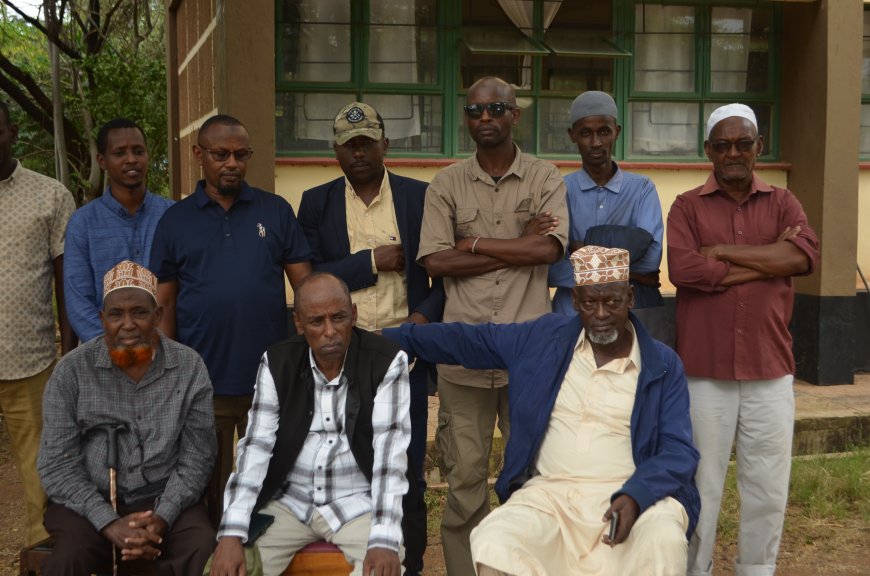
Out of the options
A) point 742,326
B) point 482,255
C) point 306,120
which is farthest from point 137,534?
point 306,120

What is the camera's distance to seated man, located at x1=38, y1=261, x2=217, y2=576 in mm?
3543

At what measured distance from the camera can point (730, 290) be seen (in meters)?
4.16

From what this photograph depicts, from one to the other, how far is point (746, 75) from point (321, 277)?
5779 mm

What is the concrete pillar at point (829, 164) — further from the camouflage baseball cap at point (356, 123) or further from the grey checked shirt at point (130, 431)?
the grey checked shirt at point (130, 431)

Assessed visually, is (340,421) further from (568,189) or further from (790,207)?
(790,207)

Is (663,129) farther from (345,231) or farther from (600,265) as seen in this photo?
(600,265)

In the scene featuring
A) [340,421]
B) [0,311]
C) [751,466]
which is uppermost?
[0,311]

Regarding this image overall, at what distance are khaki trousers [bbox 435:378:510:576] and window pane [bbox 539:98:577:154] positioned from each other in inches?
156

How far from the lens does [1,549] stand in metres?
5.30

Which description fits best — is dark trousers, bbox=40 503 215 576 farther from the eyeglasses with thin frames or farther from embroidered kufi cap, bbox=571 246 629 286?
embroidered kufi cap, bbox=571 246 629 286

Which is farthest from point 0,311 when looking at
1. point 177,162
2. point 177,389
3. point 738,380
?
point 177,162

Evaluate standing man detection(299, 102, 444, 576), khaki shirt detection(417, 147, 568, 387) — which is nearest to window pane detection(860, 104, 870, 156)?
khaki shirt detection(417, 147, 568, 387)

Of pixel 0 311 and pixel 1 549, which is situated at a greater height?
pixel 0 311

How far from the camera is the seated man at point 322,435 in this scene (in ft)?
11.5
